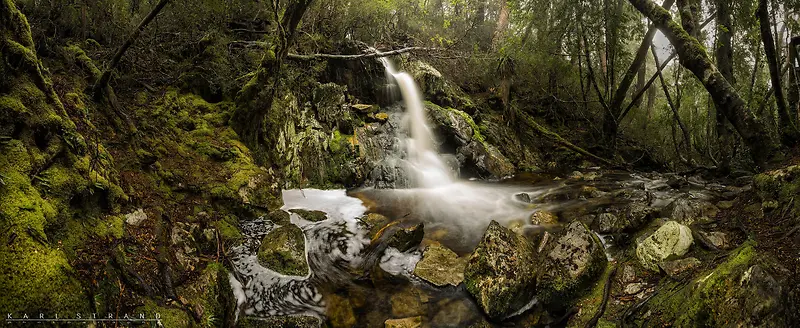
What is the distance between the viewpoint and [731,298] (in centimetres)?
Result: 255

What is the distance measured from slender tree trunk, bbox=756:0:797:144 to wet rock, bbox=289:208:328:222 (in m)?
7.17

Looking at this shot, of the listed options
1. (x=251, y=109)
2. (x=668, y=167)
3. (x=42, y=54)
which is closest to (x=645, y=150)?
(x=668, y=167)

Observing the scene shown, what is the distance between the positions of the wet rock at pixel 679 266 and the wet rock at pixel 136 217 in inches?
207

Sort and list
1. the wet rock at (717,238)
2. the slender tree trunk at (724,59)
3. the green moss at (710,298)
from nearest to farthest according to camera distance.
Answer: the green moss at (710,298) < the wet rock at (717,238) < the slender tree trunk at (724,59)

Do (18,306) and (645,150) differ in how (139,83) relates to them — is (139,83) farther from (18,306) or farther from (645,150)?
(645,150)

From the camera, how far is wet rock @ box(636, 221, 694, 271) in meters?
3.79

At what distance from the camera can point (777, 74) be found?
532cm

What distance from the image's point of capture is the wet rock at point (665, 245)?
379cm

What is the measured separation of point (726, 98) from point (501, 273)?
4.67 metres

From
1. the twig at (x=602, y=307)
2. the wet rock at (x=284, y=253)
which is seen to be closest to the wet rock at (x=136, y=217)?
the wet rock at (x=284, y=253)

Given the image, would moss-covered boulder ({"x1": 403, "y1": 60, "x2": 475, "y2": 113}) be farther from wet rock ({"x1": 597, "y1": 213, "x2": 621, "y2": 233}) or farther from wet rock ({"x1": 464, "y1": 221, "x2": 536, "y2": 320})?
wet rock ({"x1": 464, "y1": 221, "x2": 536, "y2": 320})

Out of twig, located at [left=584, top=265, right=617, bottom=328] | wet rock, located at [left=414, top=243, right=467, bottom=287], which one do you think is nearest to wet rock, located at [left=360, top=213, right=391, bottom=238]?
wet rock, located at [left=414, top=243, right=467, bottom=287]

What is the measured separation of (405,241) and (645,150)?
35.9 feet

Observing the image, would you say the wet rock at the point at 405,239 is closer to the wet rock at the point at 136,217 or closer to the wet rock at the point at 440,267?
the wet rock at the point at 440,267
